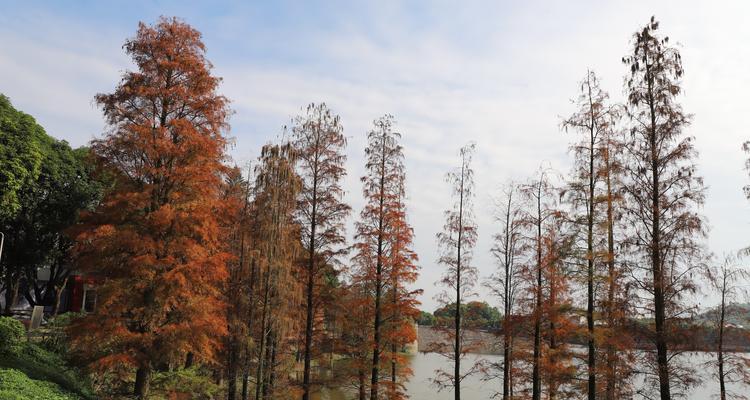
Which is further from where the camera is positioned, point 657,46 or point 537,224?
point 537,224

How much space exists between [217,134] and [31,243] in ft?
74.6

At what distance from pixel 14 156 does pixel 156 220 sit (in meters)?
16.1

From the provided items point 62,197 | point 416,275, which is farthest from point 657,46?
point 62,197

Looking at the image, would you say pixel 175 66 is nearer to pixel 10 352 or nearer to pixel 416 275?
pixel 10 352

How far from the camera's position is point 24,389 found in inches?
497

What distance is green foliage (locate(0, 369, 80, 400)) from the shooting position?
11692 millimetres

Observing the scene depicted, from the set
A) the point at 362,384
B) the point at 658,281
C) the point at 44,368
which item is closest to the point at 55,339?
the point at 44,368

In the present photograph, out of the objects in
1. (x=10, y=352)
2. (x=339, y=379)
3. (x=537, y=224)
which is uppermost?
(x=537, y=224)

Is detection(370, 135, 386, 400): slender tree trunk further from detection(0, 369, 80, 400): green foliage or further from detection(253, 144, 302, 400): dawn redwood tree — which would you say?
detection(0, 369, 80, 400): green foliage

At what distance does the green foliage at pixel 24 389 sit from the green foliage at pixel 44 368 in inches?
25.9

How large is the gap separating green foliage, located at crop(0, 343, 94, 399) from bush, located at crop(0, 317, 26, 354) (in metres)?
0.19

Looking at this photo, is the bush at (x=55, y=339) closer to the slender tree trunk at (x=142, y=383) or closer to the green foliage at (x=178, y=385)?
the green foliage at (x=178, y=385)

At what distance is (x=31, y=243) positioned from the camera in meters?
31.0

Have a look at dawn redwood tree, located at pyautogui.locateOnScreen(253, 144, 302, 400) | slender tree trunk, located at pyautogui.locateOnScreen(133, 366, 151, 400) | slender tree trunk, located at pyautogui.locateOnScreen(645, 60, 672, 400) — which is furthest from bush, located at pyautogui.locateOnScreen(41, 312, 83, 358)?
slender tree trunk, located at pyautogui.locateOnScreen(645, 60, 672, 400)
